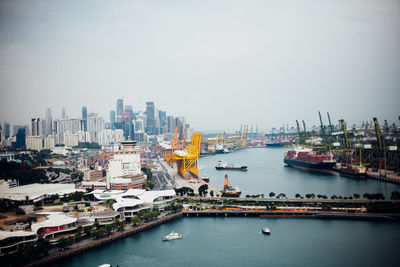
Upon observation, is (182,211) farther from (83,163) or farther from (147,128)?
(147,128)

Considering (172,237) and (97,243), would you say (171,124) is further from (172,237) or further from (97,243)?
(97,243)

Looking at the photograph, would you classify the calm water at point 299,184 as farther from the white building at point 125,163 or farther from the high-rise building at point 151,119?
the high-rise building at point 151,119

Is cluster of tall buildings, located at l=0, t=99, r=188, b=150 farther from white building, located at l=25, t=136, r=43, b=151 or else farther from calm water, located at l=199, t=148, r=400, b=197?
calm water, located at l=199, t=148, r=400, b=197

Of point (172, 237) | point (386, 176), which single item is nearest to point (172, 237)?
point (172, 237)

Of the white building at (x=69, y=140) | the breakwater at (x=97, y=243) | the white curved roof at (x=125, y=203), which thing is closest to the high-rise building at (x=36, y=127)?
the white building at (x=69, y=140)

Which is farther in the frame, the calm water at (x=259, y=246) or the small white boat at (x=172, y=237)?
the small white boat at (x=172, y=237)

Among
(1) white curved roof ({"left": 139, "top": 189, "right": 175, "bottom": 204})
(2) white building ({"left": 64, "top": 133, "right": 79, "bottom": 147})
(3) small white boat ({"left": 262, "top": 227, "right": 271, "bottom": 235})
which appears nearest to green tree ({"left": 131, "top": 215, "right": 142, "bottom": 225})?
(1) white curved roof ({"left": 139, "top": 189, "right": 175, "bottom": 204})
